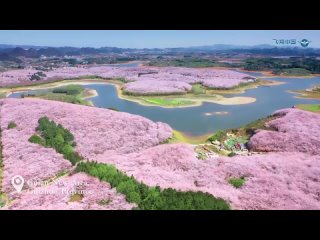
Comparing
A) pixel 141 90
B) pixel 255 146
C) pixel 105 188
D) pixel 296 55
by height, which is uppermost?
pixel 296 55

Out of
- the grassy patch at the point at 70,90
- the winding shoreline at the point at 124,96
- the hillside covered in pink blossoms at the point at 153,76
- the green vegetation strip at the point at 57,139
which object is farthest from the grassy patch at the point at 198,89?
the green vegetation strip at the point at 57,139

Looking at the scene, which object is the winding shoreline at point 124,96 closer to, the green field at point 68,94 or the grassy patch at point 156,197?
the green field at point 68,94

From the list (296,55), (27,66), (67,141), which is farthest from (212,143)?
(27,66)

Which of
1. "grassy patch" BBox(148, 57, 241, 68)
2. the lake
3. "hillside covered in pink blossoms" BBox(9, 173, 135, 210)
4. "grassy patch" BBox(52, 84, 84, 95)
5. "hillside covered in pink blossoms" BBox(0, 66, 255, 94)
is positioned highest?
"grassy patch" BBox(148, 57, 241, 68)

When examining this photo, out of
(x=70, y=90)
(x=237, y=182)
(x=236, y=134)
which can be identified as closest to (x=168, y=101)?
(x=236, y=134)

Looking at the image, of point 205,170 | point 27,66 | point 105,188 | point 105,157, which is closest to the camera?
point 105,188

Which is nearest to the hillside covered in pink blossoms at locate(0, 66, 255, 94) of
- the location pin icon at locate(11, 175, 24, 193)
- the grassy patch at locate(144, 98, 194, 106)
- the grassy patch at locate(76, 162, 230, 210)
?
the grassy patch at locate(144, 98, 194, 106)

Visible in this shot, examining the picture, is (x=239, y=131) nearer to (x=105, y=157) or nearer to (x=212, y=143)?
(x=212, y=143)

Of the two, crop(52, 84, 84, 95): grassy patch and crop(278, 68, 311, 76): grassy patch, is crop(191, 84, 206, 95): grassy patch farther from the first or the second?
crop(52, 84, 84, 95): grassy patch
